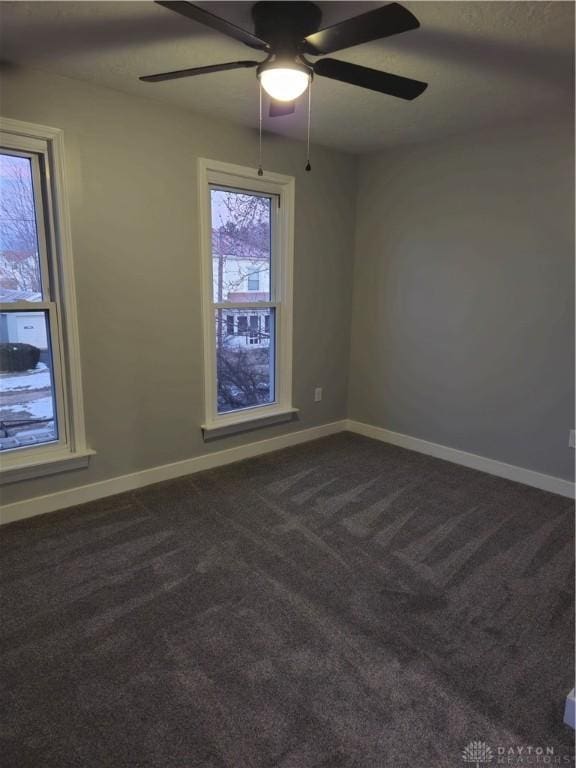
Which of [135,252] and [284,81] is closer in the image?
[284,81]

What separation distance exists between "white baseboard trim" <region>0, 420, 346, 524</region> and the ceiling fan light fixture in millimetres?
2413

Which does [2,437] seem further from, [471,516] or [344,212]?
[344,212]

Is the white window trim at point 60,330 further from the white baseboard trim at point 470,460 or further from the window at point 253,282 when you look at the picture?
the white baseboard trim at point 470,460

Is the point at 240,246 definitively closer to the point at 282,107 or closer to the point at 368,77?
the point at 282,107

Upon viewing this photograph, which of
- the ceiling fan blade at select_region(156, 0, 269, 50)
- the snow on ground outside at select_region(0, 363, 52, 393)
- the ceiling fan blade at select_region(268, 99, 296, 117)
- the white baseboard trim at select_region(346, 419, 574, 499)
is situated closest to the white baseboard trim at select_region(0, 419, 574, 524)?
the white baseboard trim at select_region(346, 419, 574, 499)

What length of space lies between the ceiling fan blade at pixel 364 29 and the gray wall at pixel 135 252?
149cm

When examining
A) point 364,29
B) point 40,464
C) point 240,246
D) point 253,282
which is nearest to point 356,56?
point 364,29

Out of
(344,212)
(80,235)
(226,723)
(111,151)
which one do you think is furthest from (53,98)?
(226,723)

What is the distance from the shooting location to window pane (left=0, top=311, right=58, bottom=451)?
264 cm

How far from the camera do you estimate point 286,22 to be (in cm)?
182

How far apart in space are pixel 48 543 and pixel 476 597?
7.14 feet

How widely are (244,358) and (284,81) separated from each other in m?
2.16

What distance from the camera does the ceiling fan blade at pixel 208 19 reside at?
1382 millimetres

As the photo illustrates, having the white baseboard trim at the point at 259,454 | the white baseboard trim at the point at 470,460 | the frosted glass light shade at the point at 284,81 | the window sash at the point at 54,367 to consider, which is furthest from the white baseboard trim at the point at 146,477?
the frosted glass light shade at the point at 284,81
